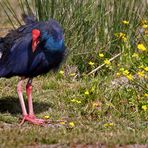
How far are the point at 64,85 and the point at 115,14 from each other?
154 centimetres

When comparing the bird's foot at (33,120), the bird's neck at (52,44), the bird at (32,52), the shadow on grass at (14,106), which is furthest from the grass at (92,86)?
the bird's neck at (52,44)

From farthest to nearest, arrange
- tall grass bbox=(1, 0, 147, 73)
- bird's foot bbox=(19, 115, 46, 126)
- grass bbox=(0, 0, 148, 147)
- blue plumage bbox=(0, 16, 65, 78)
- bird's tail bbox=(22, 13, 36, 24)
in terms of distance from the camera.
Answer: tall grass bbox=(1, 0, 147, 73) < bird's tail bbox=(22, 13, 36, 24) < bird's foot bbox=(19, 115, 46, 126) < blue plumage bbox=(0, 16, 65, 78) < grass bbox=(0, 0, 148, 147)

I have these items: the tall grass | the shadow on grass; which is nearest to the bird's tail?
the shadow on grass

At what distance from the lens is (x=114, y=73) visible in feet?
27.9

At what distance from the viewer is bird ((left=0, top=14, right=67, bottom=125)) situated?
22.0 ft

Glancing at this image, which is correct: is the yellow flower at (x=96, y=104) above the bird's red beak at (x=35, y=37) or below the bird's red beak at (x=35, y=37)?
below

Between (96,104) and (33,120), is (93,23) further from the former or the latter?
(33,120)

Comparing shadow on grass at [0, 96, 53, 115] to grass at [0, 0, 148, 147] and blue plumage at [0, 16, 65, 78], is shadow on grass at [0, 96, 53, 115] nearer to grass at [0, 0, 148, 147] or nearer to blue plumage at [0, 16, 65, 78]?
grass at [0, 0, 148, 147]

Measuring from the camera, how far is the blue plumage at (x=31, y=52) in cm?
673

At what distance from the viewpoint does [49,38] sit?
6695mm

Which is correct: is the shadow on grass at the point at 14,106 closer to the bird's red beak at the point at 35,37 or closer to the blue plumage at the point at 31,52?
Result: the blue plumage at the point at 31,52

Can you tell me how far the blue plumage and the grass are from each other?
59 cm

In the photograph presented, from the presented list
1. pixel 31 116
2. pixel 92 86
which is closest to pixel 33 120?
pixel 31 116

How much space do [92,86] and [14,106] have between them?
1.02m
